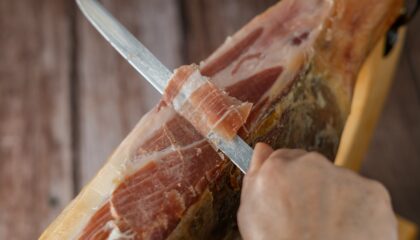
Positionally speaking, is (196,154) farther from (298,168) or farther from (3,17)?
A: (3,17)

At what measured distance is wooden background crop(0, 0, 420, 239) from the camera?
1.58 meters

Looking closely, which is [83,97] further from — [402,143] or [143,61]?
[143,61]

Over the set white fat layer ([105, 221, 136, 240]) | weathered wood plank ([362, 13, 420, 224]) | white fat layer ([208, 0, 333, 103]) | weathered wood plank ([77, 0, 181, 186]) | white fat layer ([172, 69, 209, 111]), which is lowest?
weathered wood plank ([362, 13, 420, 224])

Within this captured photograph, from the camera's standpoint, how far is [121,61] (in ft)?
5.73

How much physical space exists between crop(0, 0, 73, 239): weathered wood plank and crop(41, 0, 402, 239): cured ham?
844 mm

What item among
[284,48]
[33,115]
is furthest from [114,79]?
[284,48]

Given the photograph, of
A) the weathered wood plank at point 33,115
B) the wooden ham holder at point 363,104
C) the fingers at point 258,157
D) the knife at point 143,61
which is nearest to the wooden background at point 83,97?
the weathered wood plank at point 33,115

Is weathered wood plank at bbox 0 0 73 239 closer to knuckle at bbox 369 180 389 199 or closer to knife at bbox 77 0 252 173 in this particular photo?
knife at bbox 77 0 252 173

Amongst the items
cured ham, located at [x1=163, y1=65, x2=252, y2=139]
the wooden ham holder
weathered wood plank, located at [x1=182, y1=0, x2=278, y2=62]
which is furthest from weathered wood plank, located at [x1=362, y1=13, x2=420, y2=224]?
cured ham, located at [x1=163, y1=65, x2=252, y2=139]

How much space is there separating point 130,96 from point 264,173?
112 cm

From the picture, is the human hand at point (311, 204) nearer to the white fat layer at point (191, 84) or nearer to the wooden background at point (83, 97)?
the white fat layer at point (191, 84)

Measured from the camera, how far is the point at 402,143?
1.73 meters

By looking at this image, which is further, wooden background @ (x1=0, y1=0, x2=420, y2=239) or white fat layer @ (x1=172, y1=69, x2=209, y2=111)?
wooden background @ (x1=0, y1=0, x2=420, y2=239)

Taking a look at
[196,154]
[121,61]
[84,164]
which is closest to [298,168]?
[196,154]
